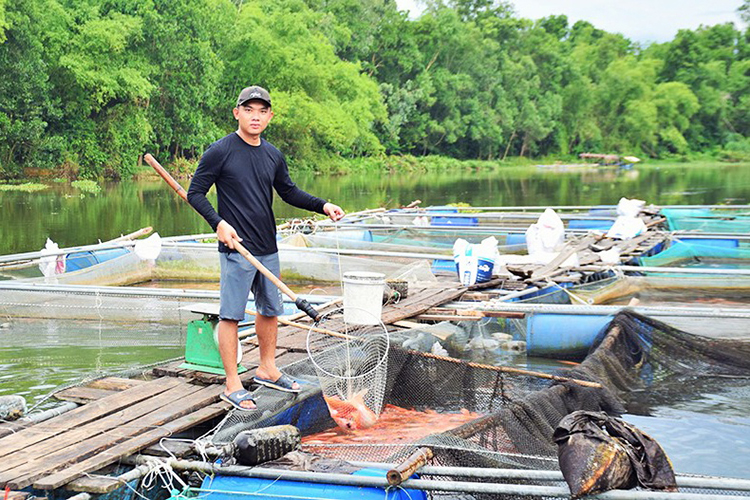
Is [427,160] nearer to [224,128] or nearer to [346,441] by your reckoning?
[224,128]

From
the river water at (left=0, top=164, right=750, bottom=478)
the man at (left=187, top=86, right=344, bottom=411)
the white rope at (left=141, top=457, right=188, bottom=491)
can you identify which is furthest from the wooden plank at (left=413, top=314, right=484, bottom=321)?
the white rope at (left=141, top=457, right=188, bottom=491)

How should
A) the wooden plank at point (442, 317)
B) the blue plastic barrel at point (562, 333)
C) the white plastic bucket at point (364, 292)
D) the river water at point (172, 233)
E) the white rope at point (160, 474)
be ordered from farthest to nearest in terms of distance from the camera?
the blue plastic barrel at point (562, 333) < the wooden plank at point (442, 317) < the river water at point (172, 233) < the white plastic bucket at point (364, 292) < the white rope at point (160, 474)

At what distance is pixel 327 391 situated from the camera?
5.55 metres

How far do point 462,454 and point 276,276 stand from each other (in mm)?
1727

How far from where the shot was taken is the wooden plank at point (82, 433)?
163 inches

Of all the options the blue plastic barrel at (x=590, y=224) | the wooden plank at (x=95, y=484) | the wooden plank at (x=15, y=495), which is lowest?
the wooden plank at (x=95, y=484)

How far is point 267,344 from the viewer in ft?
17.8

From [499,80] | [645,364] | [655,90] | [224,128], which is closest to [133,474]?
[645,364]

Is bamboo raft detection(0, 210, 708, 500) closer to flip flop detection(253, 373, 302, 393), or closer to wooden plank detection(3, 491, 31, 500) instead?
wooden plank detection(3, 491, 31, 500)

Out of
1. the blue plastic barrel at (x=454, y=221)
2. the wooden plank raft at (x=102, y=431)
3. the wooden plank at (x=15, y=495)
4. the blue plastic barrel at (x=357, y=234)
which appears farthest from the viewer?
the blue plastic barrel at (x=454, y=221)

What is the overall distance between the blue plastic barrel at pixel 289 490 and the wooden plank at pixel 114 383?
1592mm

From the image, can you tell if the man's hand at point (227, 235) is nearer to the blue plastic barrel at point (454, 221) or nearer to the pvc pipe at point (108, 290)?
the pvc pipe at point (108, 290)

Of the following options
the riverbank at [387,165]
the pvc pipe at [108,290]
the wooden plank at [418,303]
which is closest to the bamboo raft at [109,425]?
the wooden plank at [418,303]

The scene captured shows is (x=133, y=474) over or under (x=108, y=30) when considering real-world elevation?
under
